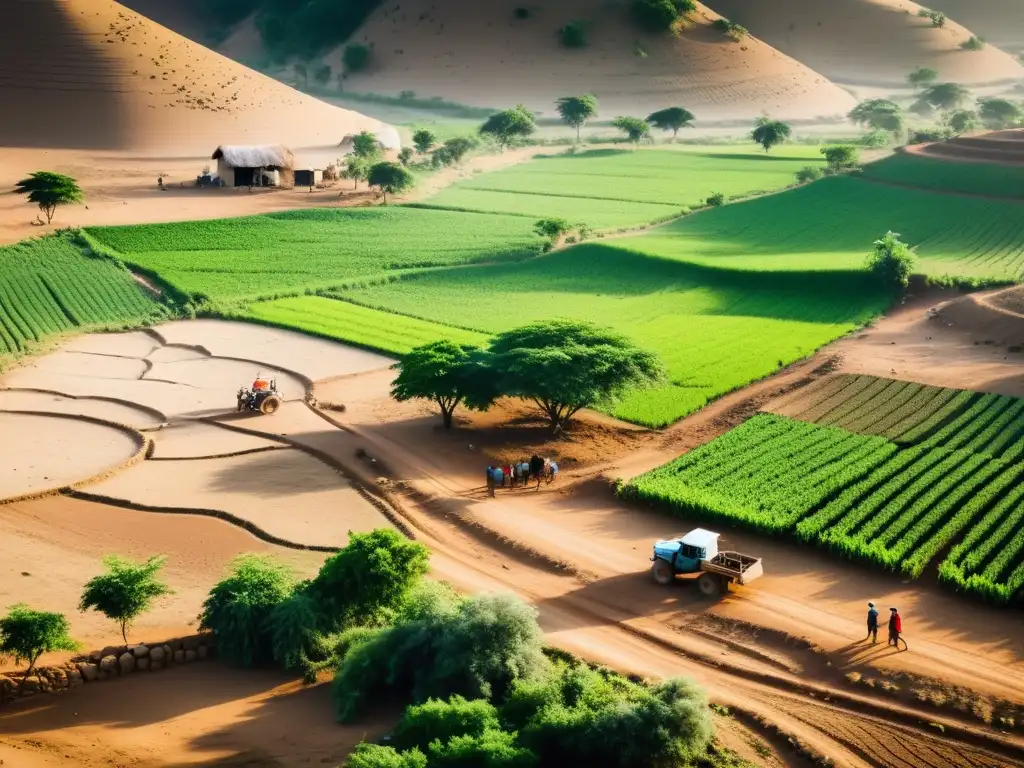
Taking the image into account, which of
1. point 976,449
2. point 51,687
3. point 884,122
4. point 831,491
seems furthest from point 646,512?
point 884,122

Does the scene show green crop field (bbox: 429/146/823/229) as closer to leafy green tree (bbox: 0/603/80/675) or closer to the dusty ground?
the dusty ground

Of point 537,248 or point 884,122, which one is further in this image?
point 884,122

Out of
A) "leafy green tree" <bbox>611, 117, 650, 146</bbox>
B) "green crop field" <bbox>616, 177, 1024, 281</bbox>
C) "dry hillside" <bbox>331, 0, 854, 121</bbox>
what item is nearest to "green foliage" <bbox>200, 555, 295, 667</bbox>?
"green crop field" <bbox>616, 177, 1024, 281</bbox>

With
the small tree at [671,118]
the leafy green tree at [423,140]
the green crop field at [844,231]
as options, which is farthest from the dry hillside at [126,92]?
the green crop field at [844,231]

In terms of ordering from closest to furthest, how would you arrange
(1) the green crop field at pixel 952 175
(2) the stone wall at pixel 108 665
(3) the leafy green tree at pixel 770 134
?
(2) the stone wall at pixel 108 665 → (1) the green crop field at pixel 952 175 → (3) the leafy green tree at pixel 770 134

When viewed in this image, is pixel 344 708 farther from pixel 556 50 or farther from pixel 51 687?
pixel 556 50

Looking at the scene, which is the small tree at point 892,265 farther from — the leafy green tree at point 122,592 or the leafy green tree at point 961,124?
the leafy green tree at point 961,124

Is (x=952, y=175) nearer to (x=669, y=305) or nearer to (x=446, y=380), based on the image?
(x=669, y=305)
